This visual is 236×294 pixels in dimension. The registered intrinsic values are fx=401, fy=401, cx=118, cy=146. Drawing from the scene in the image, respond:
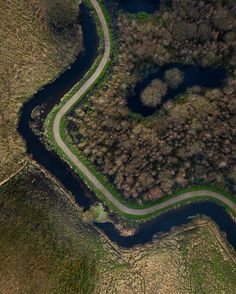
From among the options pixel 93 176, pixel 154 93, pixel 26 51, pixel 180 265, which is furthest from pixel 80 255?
pixel 26 51

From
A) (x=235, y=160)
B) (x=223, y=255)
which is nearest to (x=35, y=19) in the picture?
(x=235, y=160)

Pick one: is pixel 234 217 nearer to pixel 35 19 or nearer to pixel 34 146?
pixel 34 146

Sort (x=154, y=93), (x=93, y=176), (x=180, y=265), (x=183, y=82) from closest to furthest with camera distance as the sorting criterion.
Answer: (x=180, y=265) → (x=93, y=176) → (x=154, y=93) → (x=183, y=82)

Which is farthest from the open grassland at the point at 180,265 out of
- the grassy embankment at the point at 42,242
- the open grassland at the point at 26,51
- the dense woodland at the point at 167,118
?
the open grassland at the point at 26,51

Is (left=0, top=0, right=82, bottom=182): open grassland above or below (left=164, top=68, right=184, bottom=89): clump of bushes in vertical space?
above

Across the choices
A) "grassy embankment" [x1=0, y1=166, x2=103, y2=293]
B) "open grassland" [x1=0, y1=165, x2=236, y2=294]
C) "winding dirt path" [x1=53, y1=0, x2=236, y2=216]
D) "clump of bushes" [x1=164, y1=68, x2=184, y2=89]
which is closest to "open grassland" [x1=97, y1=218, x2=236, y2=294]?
"open grassland" [x1=0, y1=165, x2=236, y2=294]

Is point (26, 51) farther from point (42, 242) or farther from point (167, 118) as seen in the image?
point (42, 242)

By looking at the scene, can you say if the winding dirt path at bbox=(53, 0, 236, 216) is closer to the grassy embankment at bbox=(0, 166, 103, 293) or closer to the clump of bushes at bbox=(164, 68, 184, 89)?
the grassy embankment at bbox=(0, 166, 103, 293)
